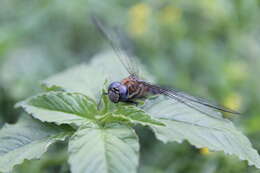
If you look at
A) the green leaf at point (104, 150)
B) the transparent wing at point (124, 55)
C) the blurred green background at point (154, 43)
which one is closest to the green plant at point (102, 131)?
the green leaf at point (104, 150)

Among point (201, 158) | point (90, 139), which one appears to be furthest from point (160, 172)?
point (90, 139)

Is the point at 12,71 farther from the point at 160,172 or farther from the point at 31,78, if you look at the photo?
the point at 160,172

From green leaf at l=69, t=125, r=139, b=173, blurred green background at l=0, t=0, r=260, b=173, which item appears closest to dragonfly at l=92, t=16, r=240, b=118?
green leaf at l=69, t=125, r=139, b=173

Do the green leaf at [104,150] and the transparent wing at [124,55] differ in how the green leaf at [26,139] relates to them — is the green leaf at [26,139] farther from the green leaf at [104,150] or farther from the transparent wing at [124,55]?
the transparent wing at [124,55]

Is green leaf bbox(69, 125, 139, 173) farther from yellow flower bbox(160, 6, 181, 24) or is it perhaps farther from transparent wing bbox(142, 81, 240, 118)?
yellow flower bbox(160, 6, 181, 24)

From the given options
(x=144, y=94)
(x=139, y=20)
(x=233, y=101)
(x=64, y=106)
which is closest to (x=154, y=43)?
(x=139, y=20)

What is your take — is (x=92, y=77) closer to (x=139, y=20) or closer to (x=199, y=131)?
(x=199, y=131)
